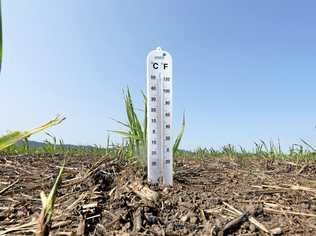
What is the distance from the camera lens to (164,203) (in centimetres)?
195

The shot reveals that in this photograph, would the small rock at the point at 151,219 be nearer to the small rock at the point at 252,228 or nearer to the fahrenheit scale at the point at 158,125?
the small rock at the point at 252,228

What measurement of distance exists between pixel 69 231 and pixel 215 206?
2.25 feet

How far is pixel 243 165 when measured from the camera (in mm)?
3369

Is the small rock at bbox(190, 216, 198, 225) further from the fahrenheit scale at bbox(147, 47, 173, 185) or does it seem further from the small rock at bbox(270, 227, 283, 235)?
the fahrenheit scale at bbox(147, 47, 173, 185)

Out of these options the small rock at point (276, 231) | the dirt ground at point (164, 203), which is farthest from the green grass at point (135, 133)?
the small rock at point (276, 231)

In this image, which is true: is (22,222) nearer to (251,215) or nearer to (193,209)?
(193,209)

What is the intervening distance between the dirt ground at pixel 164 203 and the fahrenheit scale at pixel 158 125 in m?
0.11

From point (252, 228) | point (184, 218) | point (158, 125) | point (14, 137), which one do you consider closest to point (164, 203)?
point (184, 218)

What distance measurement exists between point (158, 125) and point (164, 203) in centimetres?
56

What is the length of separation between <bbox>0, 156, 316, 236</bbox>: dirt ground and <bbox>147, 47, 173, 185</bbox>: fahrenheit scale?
0.11 m

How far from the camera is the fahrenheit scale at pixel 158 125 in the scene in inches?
93.9

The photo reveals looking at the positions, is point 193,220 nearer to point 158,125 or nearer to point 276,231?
point 276,231

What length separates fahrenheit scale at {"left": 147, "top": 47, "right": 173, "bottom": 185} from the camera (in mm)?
2385

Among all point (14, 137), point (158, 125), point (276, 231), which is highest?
point (158, 125)
